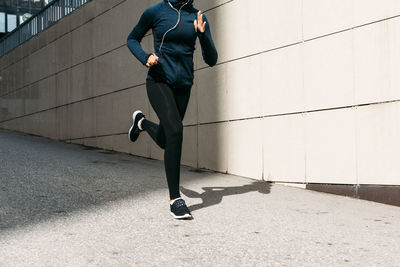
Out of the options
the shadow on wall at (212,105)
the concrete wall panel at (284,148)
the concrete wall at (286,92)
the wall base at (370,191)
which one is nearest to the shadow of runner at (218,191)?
the concrete wall panel at (284,148)

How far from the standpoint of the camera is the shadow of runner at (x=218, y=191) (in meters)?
5.85

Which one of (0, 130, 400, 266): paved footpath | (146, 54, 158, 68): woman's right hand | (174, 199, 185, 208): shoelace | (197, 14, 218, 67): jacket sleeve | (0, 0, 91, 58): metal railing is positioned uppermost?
(0, 0, 91, 58): metal railing

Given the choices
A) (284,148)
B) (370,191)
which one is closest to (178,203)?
(370,191)

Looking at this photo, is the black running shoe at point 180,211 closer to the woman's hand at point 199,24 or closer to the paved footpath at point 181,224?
the paved footpath at point 181,224

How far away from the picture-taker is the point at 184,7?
497 cm

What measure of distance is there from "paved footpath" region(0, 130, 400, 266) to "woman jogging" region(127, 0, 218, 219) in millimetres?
477

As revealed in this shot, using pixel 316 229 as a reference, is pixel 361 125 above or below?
above

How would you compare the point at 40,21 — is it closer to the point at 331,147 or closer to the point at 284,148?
the point at 284,148

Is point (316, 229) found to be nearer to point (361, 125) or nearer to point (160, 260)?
point (160, 260)

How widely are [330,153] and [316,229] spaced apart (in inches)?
87.8

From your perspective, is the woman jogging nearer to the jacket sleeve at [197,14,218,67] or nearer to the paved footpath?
the jacket sleeve at [197,14,218,67]

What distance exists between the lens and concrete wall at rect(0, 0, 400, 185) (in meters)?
6.26

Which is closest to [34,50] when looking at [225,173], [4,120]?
[4,120]

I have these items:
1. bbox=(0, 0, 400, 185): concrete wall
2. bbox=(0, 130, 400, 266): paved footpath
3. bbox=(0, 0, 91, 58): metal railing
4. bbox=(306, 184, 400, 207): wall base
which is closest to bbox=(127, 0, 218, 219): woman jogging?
bbox=(0, 130, 400, 266): paved footpath
